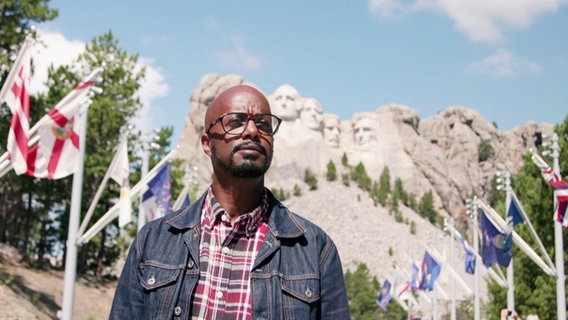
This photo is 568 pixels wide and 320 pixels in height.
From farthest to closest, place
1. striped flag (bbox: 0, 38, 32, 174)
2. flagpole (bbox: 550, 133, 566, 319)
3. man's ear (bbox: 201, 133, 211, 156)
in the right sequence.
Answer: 1. flagpole (bbox: 550, 133, 566, 319)
2. striped flag (bbox: 0, 38, 32, 174)
3. man's ear (bbox: 201, 133, 211, 156)


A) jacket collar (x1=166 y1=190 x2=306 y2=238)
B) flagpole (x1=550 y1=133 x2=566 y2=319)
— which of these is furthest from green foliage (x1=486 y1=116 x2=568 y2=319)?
jacket collar (x1=166 y1=190 x2=306 y2=238)

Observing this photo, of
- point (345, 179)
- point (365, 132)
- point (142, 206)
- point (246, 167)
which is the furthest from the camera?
point (365, 132)

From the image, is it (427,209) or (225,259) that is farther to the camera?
(427,209)

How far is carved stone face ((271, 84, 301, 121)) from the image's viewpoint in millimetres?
98500

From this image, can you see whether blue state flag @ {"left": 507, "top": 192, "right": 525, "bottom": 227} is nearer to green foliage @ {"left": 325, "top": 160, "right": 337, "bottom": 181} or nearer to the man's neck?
the man's neck

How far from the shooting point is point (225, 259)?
2.71m

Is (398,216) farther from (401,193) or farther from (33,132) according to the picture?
(33,132)

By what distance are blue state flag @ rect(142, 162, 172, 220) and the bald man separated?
A: 600 inches

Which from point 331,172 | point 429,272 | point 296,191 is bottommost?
point 429,272

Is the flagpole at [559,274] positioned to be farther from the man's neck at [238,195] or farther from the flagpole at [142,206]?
the man's neck at [238,195]

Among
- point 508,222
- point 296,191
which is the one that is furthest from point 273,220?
point 296,191

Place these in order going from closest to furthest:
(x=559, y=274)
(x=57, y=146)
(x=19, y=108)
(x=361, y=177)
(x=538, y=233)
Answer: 1. (x=19, y=108)
2. (x=57, y=146)
3. (x=559, y=274)
4. (x=538, y=233)
5. (x=361, y=177)

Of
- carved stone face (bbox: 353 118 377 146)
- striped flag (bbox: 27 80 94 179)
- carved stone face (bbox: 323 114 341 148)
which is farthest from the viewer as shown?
carved stone face (bbox: 353 118 377 146)

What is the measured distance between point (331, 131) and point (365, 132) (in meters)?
5.17
